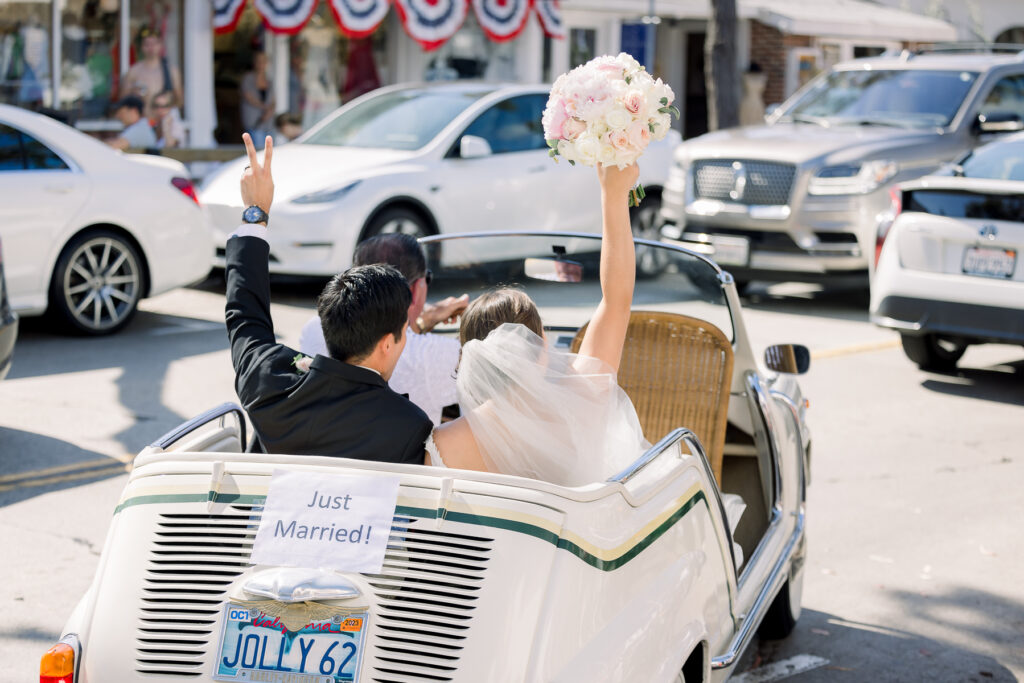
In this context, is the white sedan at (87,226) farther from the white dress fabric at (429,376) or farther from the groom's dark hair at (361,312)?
the groom's dark hair at (361,312)

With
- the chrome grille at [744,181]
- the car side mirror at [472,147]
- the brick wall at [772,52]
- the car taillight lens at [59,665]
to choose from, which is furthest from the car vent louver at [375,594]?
the brick wall at [772,52]

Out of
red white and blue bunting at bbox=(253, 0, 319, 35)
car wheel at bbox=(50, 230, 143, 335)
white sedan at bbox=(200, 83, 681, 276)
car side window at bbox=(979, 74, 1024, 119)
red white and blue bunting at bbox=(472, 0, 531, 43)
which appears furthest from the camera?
red white and blue bunting at bbox=(472, 0, 531, 43)

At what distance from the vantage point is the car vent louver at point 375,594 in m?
2.59

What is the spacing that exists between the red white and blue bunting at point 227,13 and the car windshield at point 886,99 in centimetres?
688

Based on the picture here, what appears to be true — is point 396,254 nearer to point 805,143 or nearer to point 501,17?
point 805,143

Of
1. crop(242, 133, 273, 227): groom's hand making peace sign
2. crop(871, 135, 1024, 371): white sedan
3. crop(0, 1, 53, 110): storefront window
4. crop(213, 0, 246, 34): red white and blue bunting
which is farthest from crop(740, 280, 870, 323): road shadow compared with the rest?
crop(242, 133, 273, 227): groom's hand making peace sign

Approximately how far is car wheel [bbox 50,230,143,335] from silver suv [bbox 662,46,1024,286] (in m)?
4.72

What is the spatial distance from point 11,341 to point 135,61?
1022 cm

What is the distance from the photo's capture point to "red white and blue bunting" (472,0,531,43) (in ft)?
60.4

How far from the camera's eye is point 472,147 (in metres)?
11.8

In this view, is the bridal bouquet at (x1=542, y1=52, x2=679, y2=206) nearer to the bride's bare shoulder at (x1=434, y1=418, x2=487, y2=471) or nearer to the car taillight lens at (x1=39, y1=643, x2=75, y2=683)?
the bride's bare shoulder at (x1=434, y1=418, x2=487, y2=471)

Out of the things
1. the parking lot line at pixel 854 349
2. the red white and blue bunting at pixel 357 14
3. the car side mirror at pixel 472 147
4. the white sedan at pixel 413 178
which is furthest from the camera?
the red white and blue bunting at pixel 357 14

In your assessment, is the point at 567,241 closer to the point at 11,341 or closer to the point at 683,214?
the point at 11,341

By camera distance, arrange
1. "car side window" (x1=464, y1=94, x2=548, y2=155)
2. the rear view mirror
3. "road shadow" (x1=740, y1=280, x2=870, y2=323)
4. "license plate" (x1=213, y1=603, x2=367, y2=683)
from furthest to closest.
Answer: "car side window" (x1=464, y1=94, x2=548, y2=155) < "road shadow" (x1=740, y1=280, x2=870, y2=323) < the rear view mirror < "license plate" (x1=213, y1=603, x2=367, y2=683)
